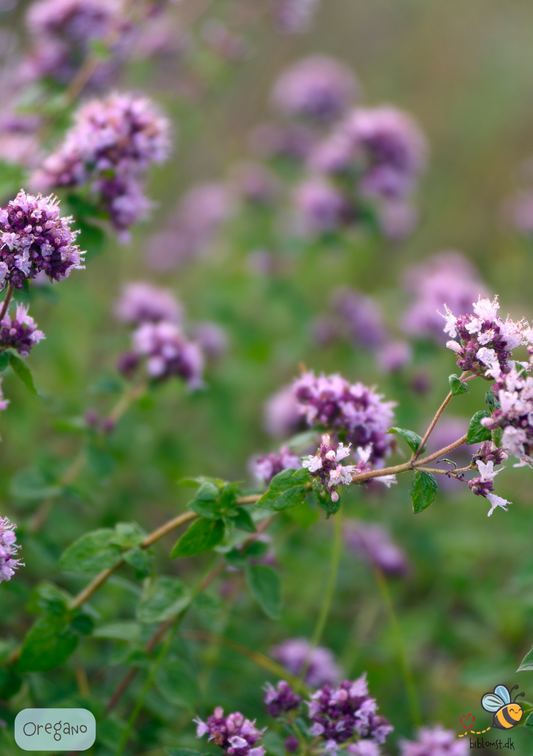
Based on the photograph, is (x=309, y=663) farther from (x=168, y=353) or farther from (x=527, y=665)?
(x=168, y=353)

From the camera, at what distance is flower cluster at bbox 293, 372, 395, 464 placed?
182cm

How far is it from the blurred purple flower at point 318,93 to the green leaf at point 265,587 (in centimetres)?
403

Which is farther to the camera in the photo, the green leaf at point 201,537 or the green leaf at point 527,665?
the green leaf at point 201,537

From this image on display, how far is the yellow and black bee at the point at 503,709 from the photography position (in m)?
1.71

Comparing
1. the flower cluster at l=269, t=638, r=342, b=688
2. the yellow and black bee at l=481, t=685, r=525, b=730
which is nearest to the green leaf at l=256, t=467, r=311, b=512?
the yellow and black bee at l=481, t=685, r=525, b=730

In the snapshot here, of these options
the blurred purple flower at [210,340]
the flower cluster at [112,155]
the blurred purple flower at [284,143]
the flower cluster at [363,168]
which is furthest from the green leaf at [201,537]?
the blurred purple flower at [284,143]

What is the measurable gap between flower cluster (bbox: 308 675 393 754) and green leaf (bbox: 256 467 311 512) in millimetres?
511

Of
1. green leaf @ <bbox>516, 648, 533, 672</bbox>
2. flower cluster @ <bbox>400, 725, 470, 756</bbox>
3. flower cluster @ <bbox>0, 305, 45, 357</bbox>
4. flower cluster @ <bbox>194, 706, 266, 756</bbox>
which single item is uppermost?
flower cluster @ <bbox>0, 305, 45, 357</bbox>

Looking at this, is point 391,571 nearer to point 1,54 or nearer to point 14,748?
point 14,748

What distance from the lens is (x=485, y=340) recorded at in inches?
58.5

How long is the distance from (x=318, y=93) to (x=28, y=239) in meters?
3.95

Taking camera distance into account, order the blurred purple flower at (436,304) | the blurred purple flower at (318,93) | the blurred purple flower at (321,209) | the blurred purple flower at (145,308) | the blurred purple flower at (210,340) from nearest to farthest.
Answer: the blurred purple flower at (145,308)
the blurred purple flower at (436,304)
the blurred purple flower at (210,340)
the blurred purple flower at (321,209)
the blurred purple flower at (318,93)

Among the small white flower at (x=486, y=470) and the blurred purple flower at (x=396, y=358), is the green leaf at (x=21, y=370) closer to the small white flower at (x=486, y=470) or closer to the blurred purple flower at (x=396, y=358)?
the small white flower at (x=486, y=470)

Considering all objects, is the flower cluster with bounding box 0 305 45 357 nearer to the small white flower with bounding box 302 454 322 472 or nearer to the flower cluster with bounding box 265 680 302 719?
the small white flower with bounding box 302 454 322 472
